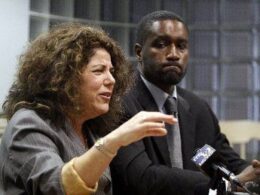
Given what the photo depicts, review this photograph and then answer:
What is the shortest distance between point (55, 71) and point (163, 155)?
0.46 metres

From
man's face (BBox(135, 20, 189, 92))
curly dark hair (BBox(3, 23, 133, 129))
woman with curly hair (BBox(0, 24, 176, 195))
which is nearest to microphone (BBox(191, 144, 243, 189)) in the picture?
woman with curly hair (BBox(0, 24, 176, 195))

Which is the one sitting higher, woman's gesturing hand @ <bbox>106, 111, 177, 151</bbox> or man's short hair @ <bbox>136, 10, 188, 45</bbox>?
man's short hair @ <bbox>136, 10, 188, 45</bbox>

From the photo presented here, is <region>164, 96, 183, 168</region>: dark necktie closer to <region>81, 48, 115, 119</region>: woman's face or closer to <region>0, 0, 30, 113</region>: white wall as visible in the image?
<region>81, 48, 115, 119</region>: woman's face

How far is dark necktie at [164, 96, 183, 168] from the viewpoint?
1.41 meters

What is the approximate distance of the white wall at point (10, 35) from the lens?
2.75 m

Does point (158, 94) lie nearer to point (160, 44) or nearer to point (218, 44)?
point (160, 44)

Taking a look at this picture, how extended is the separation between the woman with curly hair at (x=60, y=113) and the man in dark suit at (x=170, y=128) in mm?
143

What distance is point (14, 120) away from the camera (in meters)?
1.08

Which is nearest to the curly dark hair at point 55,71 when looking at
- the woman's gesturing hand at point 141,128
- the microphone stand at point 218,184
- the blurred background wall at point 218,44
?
the woman's gesturing hand at point 141,128

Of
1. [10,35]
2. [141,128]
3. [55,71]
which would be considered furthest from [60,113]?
[10,35]

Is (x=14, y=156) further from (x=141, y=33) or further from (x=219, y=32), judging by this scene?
(x=219, y=32)

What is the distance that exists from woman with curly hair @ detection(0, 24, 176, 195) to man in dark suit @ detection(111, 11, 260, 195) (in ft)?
0.47

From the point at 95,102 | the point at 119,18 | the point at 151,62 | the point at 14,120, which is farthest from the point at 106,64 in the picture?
the point at 119,18

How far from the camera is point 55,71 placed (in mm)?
1104
